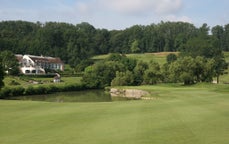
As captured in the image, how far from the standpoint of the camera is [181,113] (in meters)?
22.7

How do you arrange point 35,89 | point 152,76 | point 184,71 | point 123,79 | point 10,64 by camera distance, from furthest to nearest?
point 10,64
point 152,76
point 123,79
point 184,71
point 35,89

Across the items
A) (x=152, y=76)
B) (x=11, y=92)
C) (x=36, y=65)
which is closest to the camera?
(x=11, y=92)

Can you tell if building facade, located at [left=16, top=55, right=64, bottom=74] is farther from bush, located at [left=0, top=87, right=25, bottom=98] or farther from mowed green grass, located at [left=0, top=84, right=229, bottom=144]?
mowed green grass, located at [left=0, top=84, right=229, bottom=144]

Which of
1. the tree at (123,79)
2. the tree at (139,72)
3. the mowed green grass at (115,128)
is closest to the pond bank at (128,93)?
the tree at (123,79)

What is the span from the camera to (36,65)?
134500 millimetres

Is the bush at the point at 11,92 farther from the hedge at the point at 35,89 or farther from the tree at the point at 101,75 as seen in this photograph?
the tree at the point at 101,75

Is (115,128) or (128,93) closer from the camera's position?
(115,128)

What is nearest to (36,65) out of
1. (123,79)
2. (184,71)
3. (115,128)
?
(123,79)

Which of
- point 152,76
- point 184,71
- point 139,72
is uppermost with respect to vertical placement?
point 184,71

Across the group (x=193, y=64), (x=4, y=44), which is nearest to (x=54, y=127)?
(x=193, y=64)

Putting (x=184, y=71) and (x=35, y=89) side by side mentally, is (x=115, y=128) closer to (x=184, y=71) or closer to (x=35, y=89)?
(x=35, y=89)

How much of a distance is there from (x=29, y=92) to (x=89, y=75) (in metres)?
27.7

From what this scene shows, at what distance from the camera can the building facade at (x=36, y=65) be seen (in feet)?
438

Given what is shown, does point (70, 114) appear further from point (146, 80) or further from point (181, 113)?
point (146, 80)
